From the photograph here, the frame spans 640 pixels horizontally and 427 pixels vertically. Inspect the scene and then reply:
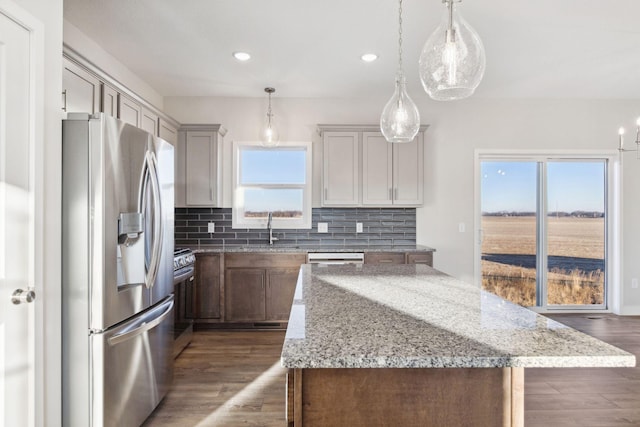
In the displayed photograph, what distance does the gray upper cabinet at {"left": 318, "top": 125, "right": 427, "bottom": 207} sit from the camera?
402cm

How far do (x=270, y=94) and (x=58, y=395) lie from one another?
3.42m

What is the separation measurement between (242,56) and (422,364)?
10.0 ft

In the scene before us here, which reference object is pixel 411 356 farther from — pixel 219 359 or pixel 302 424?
pixel 219 359

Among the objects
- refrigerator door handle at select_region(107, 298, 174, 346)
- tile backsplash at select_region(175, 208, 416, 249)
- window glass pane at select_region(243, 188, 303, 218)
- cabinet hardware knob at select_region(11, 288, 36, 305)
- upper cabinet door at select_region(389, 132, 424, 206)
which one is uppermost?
upper cabinet door at select_region(389, 132, 424, 206)

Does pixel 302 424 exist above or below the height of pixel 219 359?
above

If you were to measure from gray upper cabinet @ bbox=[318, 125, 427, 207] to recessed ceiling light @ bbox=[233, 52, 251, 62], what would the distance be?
111 centimetres

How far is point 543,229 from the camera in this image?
4395 millimetres

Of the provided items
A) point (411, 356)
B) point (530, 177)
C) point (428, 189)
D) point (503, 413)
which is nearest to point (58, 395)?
point (411, 356)

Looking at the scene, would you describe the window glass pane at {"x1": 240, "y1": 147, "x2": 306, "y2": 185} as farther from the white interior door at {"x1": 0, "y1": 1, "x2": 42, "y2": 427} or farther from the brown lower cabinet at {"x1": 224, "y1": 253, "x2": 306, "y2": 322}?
the white interior door at {"x1": 0, "y1": 1, "x2": 42, "y2": 427}

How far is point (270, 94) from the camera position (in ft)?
13.7

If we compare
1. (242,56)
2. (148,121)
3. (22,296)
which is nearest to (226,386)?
(22,296)

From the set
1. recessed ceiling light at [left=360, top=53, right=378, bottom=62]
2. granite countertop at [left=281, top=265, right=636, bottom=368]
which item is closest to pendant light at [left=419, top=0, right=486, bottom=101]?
granite countertop at [left=281, top=265, right=636, bottom=368]

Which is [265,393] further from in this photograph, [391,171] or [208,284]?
[391,171]

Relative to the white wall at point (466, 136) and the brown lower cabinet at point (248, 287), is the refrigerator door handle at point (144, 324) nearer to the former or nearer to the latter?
the brown lower cabinet at point (248, 287)
